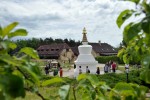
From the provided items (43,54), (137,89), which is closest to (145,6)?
(137,89)

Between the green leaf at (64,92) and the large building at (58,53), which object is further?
the large building at (58,53)

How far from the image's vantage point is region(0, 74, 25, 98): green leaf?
0.69 metres

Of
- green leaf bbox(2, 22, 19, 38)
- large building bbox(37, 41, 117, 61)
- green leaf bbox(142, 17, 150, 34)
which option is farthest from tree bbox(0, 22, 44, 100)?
large building bbox(37, 41, 117, 61)

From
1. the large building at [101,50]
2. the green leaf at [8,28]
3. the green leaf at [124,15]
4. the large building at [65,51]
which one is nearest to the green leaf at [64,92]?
the green leaf at [8,28]

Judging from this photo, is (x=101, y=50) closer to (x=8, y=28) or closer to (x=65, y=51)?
(x=65, y=51)

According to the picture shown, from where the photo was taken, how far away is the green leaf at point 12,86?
694mm

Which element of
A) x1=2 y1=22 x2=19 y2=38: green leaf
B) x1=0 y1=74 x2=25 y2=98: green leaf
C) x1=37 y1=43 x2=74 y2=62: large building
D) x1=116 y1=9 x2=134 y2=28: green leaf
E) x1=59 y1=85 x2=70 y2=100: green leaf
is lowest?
x1=37 y1=43 x2=74 y2=62: large building

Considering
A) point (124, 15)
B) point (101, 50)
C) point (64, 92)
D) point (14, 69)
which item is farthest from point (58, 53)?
point (14, 69)

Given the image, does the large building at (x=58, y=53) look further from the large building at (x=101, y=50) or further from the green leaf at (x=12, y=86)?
the green leaf at (x=12, y=86)

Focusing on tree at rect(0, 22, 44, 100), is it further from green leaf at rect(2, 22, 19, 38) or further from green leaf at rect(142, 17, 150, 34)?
green leaf at rect(142, 17, 150, 34)

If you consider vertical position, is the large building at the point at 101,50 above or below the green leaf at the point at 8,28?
below

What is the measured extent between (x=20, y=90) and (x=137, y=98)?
0.59 metres

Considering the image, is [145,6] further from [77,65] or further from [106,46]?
[106,46]

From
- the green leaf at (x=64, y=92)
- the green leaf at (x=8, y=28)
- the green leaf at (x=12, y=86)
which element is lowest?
the green leaf at (x=64, y=92)
